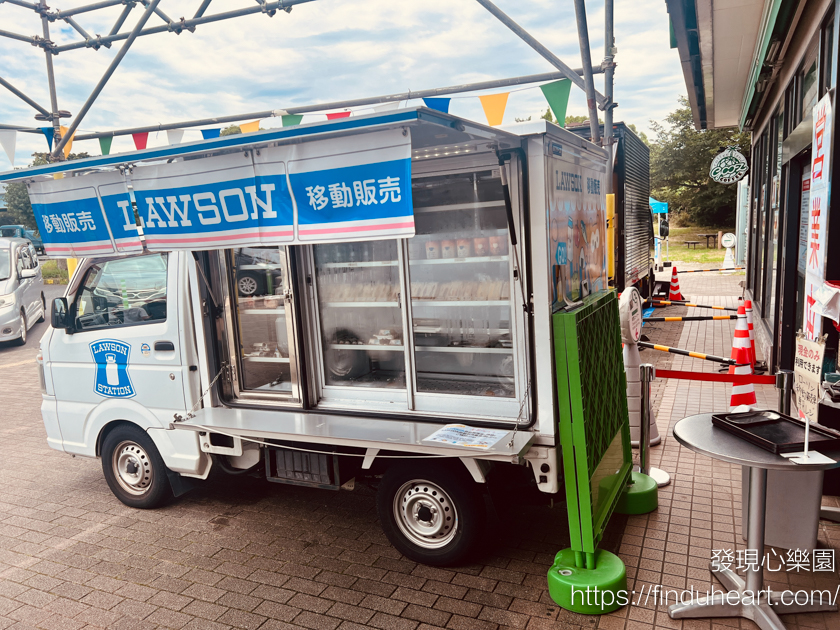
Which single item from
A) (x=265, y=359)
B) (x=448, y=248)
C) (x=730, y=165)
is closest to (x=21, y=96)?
(x=265, y=359)

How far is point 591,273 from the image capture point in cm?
448

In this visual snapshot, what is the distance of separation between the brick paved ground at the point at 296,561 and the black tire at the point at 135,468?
0.43 feet

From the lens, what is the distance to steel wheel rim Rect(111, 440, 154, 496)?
16.1ft

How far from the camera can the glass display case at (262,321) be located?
176 inches

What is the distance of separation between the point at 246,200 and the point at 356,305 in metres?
1.21

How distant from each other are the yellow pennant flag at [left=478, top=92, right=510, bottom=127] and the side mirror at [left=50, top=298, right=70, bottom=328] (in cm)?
393

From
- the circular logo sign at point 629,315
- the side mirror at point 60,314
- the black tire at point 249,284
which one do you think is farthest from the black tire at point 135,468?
the circular logo sign at point 629,315

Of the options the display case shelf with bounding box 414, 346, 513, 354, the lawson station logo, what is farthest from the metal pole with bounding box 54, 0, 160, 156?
the display case shelf with bounding box 414, 346, 513, 354

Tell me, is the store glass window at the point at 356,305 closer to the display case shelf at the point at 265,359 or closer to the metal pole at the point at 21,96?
the display case shelf at the point at 265,359

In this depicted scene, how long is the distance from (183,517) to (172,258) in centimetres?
204

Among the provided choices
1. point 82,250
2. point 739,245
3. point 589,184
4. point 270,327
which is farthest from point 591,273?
point 739,245

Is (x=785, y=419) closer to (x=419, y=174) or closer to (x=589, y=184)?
(x=589, y=184)

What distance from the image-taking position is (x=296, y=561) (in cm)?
404

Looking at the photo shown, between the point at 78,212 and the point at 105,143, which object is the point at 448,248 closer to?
the point at 78,212
